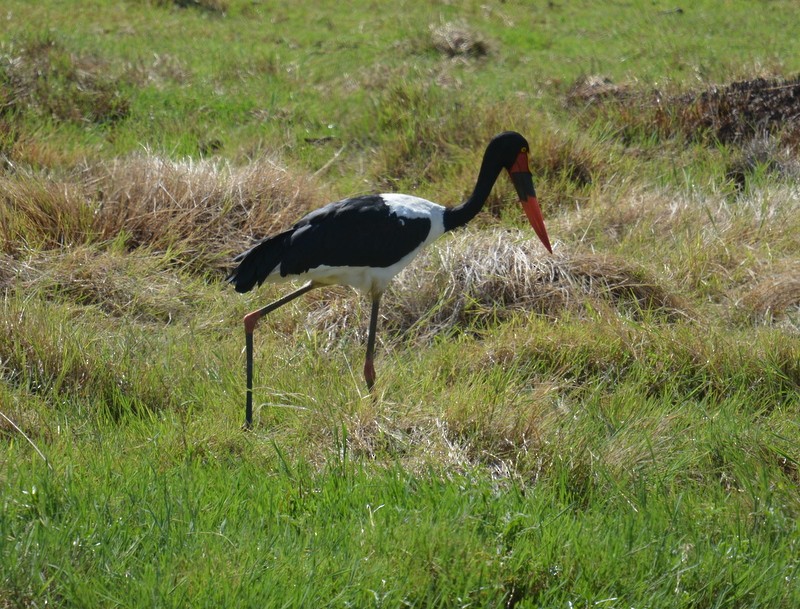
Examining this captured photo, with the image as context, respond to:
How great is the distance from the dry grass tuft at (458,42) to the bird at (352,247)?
5368 millimetres

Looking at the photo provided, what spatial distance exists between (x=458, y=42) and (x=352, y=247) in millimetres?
5916

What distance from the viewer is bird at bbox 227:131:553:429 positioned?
185 inches

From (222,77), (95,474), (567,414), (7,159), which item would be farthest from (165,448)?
(222,77)

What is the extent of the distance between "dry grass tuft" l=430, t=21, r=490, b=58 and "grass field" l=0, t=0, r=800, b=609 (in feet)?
0.17

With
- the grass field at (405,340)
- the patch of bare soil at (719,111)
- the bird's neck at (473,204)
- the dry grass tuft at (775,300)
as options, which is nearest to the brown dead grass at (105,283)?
the grass field at (405,340)

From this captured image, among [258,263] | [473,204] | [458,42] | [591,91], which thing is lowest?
[458,42]

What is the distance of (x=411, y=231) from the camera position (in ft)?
15.9

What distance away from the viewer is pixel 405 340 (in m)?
5.33

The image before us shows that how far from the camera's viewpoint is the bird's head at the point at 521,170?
515cm

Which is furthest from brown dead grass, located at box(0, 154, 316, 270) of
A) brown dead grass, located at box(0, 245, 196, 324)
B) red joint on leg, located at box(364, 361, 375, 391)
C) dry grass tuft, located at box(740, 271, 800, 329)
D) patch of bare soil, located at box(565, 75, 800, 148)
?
patch of bare soil, located at box(565, 75, 800, 148)

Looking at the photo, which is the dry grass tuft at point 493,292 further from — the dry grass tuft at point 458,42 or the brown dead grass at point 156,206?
the dry grass tuft at point 458,42

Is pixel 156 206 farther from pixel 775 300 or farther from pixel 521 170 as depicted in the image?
pixel 775 300

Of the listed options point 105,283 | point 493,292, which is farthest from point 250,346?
point 493,292

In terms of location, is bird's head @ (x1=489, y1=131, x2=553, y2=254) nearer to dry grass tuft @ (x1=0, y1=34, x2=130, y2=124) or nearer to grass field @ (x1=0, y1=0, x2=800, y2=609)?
grass field @ (x1=0, y1=0, x2=800, y2=609)
